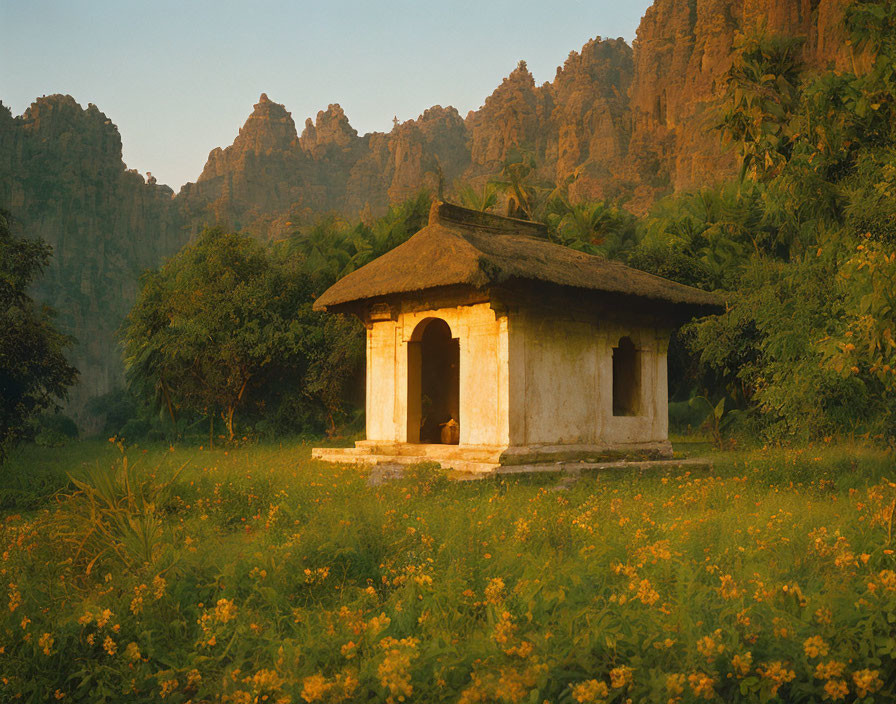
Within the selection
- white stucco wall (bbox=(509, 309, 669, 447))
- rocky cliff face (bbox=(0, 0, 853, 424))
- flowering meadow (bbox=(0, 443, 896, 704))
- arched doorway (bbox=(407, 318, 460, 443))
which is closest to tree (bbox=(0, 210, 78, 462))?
arched doorway (bbox=(407, 318, 460, 443))

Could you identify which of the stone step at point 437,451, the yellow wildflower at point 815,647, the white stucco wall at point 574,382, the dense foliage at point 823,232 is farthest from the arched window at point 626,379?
the yellow wildflower at point 815,647

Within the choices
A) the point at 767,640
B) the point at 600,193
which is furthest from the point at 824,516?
the point at 600,193

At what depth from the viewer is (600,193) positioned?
67938 millimetres

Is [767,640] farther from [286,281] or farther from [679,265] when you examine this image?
[679,265]

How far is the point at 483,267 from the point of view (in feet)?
32.0

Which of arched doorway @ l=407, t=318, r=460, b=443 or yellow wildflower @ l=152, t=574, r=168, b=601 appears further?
arched doorway @ l=407, t=318, r=460, b=443

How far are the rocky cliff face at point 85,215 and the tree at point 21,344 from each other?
47.0 metres

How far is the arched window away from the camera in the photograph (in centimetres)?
1306

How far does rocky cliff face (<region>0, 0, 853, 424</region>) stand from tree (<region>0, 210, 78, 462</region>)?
119 feet

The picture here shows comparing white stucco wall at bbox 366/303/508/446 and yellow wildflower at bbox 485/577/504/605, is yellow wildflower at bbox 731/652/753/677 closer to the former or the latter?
yellow wildflower at bbox 485/577/504/605

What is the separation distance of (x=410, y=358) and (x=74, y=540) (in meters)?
7.10

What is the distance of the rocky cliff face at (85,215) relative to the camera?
207 feet

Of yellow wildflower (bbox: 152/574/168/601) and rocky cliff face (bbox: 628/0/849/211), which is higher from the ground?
rocky cliff face (bbox: 628/0/849/211)

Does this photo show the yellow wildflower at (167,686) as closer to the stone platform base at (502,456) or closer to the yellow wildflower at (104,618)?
the yellow wildflower at (104,618)
